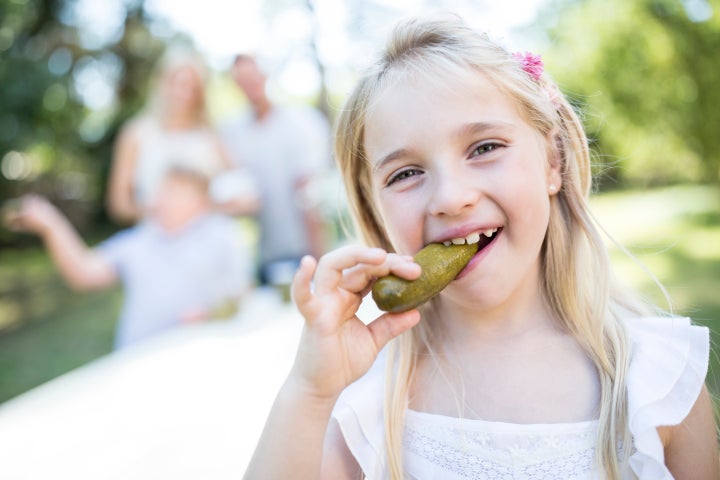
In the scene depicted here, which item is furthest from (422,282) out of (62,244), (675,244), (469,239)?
(62,244)

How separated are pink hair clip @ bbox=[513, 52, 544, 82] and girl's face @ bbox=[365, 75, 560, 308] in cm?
26

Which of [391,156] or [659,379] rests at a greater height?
[391,156]

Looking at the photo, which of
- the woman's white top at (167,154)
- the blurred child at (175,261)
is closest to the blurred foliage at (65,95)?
the woman's white top at (167,154)

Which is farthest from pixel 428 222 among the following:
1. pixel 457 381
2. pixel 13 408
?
pixel 13 408

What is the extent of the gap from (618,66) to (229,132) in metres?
11.9

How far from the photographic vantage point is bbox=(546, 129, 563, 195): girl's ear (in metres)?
2.08

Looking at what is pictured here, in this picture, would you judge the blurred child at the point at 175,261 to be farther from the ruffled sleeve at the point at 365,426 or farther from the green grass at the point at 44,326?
the ruffled sleeve at the point at 365,426

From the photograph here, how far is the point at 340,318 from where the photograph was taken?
176 centimetres

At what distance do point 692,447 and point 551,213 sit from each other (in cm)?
86

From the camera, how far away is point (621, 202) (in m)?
17.7

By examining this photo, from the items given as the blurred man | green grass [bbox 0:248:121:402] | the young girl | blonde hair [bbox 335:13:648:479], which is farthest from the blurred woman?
the young girl

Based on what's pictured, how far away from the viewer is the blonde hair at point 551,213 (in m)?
1.90

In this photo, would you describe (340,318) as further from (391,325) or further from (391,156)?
(391,156)

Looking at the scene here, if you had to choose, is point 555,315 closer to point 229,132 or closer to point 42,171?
point 229,132
